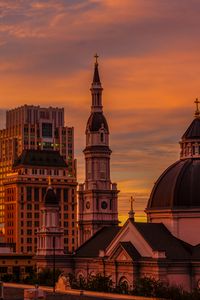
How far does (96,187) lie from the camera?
13438 cm

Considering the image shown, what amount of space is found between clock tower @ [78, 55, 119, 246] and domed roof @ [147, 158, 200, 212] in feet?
66.0

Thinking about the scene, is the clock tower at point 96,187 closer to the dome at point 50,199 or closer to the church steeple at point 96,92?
the church steeple at point 96,92

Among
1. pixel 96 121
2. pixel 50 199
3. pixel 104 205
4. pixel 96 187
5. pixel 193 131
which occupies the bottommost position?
pixel 104 205

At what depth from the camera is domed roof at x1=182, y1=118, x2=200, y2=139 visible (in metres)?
117

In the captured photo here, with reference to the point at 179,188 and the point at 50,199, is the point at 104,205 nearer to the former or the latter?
the point at 50,199

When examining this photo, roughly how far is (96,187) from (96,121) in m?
10.5

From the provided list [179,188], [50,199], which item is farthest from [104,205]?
[179,188]

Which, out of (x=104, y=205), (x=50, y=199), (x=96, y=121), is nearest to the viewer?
(x=50, y=199)

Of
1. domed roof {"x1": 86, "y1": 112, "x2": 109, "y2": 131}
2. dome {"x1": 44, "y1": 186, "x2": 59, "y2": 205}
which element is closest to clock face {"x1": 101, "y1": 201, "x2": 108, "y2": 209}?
dome {"x1": 44, "y1": 186, "x2": 59, "y2": 205}

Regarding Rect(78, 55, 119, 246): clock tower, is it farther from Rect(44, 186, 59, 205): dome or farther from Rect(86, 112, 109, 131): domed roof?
Rect(44, 186, 59, 205): dome

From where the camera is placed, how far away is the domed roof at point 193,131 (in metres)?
117

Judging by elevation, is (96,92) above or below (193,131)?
above

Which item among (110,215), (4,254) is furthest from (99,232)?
(4,254)

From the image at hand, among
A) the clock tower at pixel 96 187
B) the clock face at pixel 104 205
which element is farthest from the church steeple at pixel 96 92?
the clock face at pixel 104 205
